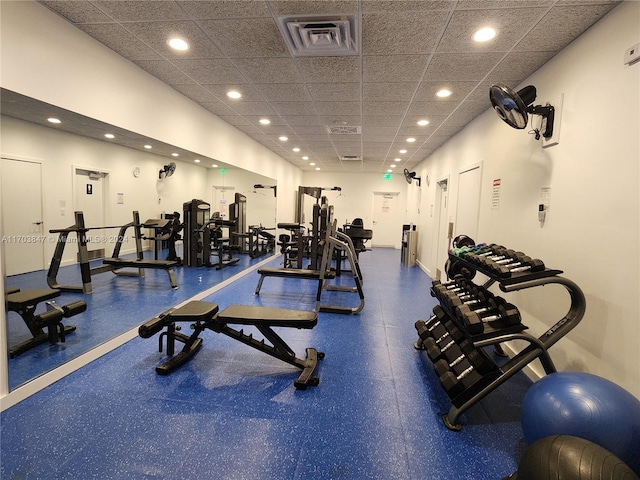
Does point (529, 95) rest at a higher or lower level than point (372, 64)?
lower

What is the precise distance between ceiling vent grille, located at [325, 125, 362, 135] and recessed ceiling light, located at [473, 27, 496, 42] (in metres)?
2.96

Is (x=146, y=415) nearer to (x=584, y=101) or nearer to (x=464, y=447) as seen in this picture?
(x=464, y=447)

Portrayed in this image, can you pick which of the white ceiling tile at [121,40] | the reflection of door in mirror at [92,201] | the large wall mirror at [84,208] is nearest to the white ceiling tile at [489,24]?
the white ceiling tile at [121,40]

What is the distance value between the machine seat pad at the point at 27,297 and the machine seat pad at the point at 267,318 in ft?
4.94

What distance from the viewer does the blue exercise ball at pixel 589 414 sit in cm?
137

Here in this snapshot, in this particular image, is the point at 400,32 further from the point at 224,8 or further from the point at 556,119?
the point at 556,119

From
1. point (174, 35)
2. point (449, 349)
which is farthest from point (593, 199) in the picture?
point (174, 35)

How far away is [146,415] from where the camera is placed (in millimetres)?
1959

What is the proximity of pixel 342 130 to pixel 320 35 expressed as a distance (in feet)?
10.2

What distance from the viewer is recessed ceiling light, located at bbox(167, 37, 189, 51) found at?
266 cm

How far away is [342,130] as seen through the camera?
5578mm

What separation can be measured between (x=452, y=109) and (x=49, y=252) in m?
4.85

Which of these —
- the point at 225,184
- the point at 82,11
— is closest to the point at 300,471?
the point at 82,11

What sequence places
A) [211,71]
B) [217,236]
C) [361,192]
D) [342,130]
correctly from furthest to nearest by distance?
[361,192] < [217,236] < [342,130] < [211,71]
